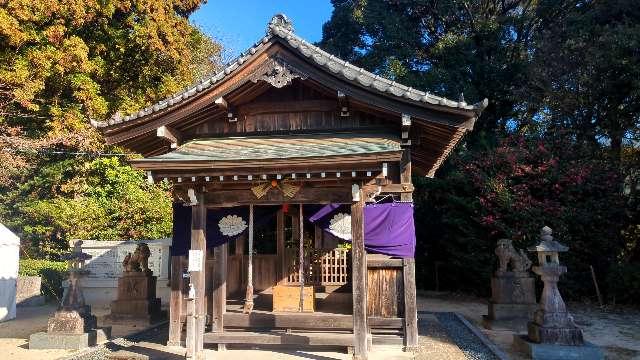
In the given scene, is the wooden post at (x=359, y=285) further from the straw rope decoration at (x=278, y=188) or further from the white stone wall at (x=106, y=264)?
the white stone wall at (x=106, y=264)

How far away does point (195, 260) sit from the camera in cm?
808

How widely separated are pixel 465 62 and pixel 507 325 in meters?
14.9

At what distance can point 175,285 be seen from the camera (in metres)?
9.51

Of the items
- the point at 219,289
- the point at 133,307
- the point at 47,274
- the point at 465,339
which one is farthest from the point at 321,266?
the point at 47,274

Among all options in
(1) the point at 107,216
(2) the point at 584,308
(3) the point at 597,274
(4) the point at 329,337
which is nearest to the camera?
(4) the point at 329,337

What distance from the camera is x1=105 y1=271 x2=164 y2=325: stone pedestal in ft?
40.8

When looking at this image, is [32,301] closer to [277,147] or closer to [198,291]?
[198,291]

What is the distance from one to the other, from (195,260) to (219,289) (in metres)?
1.38

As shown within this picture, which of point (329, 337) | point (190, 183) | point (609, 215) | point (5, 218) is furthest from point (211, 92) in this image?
point (5, 218)

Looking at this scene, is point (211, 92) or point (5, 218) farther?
point (5, 218)

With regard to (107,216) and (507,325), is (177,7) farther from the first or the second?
(507,325)

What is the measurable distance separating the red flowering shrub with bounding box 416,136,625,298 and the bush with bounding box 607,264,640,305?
63cm

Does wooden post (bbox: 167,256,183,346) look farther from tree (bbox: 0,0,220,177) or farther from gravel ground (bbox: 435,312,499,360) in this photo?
tree (bbox: 0,0,220,177)

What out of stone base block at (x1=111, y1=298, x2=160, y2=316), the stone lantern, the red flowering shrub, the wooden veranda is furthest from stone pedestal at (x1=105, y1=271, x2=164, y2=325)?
the red flowering shrub
